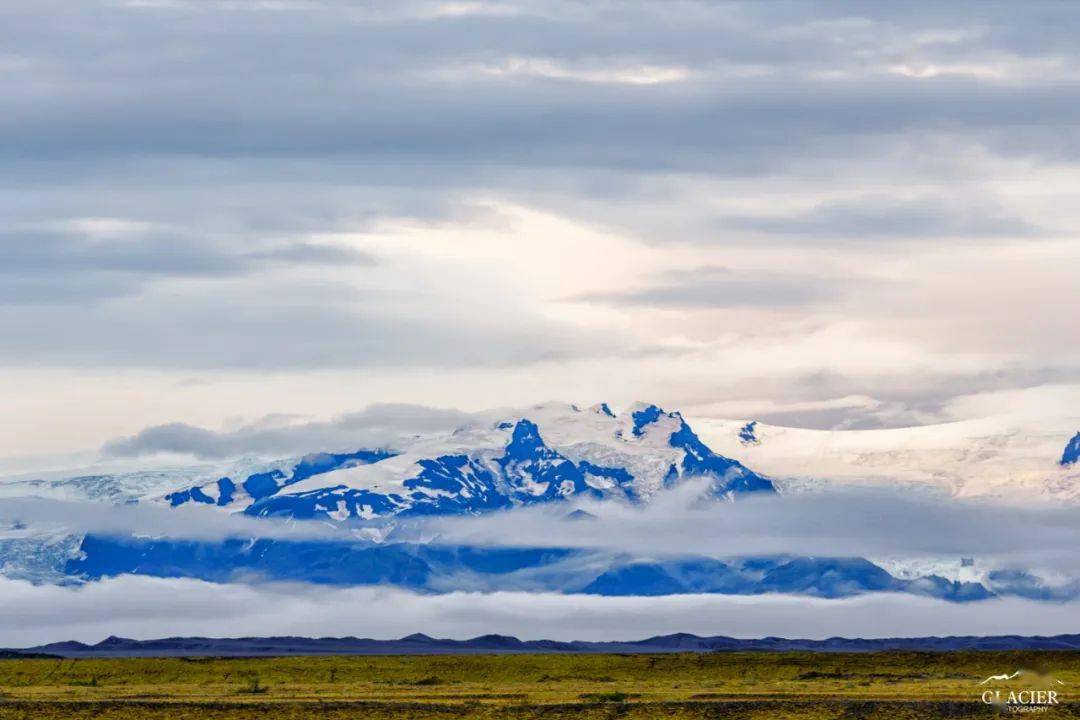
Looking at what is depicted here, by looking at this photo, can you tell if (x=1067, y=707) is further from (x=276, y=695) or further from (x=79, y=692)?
(x=79, y=692)

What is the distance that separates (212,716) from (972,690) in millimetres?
62681

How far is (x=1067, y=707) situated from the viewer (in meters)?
147

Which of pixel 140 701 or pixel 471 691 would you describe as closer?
pixel 140 701

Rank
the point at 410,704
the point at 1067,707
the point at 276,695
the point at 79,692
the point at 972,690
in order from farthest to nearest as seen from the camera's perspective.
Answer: the point at 79,692 → the point at 276,695 → the point at 972,690 → the point at 410,704 → the point at 1067,707

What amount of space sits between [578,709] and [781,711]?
1536 cm

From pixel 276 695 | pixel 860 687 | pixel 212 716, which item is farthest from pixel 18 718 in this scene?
pixel 860 687

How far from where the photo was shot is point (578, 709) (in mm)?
153500

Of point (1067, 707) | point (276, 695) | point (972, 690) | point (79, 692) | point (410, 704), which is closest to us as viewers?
point (1067, 707)

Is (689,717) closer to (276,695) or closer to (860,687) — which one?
(860,687)

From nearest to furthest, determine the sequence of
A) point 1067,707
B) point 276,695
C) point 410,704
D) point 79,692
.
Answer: point 1067,707 → point 410,704 → point 276,695 → point 79,692

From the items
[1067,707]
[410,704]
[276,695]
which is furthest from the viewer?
[276,695]

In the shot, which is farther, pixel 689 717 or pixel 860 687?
pixel 860 687

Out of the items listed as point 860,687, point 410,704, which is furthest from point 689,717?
point 860,687

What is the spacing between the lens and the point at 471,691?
191000mm
